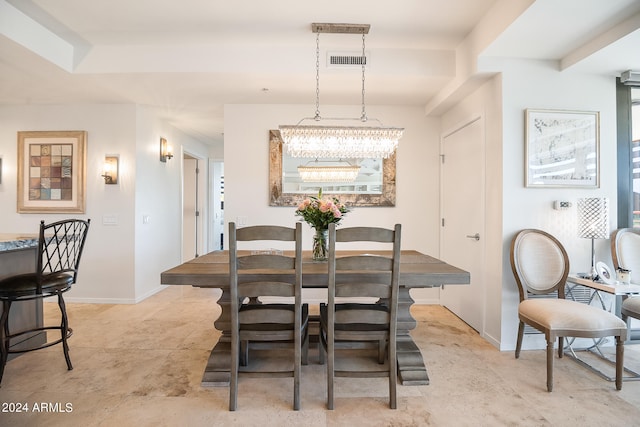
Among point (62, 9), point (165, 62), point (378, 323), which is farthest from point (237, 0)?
point (378, 323)

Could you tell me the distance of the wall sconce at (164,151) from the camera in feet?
15.0

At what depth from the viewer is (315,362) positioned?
2492 mm

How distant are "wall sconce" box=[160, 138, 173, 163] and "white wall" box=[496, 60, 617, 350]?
418cm

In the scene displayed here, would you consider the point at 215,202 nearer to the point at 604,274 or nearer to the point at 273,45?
the point at 273,45

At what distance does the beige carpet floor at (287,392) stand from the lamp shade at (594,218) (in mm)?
1007

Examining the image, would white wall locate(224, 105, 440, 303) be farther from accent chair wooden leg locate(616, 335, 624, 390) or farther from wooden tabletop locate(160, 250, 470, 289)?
accent chair wooden leg locate(616, 335, 624, 390)

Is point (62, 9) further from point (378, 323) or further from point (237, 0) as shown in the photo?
point (378, 323)

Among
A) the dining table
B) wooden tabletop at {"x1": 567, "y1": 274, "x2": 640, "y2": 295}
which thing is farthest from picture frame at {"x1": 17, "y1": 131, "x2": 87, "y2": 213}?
wooden tabletop at {"x1": 567, "y1": 274, "x2": 640, "y2": 295}

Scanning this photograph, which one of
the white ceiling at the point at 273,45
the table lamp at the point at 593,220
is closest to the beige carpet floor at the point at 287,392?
the table lamp at the point at 593,220

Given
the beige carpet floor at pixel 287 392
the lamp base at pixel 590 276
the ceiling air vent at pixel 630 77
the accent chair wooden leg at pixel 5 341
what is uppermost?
the ceiling air vent at pixel 630 77

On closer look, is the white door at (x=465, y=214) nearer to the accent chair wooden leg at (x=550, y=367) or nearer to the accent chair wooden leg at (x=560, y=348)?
the accent chair wooden leg at (x=560, y=348)

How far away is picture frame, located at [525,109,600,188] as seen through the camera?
275cm

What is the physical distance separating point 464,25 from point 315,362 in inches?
117

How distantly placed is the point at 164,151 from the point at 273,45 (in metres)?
2.45
